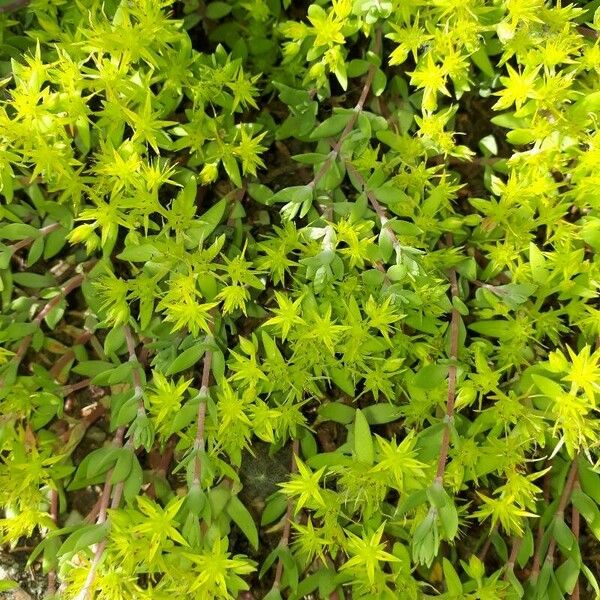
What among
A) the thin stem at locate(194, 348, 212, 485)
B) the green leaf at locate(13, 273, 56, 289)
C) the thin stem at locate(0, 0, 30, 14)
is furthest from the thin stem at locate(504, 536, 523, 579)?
the thin stem at locate(0, 0, 30, 14)

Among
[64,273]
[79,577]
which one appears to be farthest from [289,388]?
[64,273]

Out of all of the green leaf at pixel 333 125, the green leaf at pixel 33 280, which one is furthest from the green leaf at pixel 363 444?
the green leaf at pixel 33 280

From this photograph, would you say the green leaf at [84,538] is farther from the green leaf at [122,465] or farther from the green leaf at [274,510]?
the green leaf at [274,510]

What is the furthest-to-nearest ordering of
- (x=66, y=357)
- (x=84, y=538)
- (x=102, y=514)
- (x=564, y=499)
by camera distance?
(x=66, y=357) → (x=564, y=499) → (x=102, y=514) → (x=84, y=538)

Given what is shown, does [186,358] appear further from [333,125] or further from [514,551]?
[514,551]

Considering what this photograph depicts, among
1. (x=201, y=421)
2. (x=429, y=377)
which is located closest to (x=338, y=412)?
(x=429, y=377)

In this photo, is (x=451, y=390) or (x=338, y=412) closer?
(x=451, y=390)

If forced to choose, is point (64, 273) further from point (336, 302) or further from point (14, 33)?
point (336, 302)
